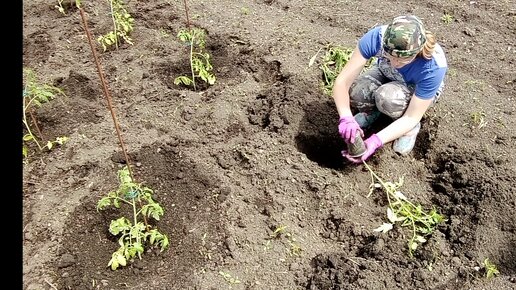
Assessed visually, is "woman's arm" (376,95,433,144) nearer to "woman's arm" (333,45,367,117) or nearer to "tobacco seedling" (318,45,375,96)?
"woman's arm" (333,45,367,117)

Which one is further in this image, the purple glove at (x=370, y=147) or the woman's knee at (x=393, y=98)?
the woman's knee at (x=393, y=98)

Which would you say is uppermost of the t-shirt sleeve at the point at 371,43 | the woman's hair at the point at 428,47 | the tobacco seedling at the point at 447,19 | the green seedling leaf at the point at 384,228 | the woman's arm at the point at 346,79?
the woman's hair at the point at 428,47

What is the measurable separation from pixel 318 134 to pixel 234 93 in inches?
26.0

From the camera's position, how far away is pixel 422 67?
2703 millimetres

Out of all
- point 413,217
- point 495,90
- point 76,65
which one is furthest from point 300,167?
point 76,65

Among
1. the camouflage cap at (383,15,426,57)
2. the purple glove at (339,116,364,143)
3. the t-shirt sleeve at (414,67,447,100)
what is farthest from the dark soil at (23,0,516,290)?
the camouflage cap at (383,15,426,57)

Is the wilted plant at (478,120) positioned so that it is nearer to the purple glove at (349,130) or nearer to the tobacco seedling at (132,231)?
the purple glove at (349,130)

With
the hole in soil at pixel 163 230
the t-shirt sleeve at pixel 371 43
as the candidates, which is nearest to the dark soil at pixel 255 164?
the hole in soil at pixel 163 230

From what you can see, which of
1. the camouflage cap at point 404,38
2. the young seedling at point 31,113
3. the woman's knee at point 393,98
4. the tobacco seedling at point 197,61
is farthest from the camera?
the tobacco seedling at point 197,61

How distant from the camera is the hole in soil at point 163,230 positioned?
90.9 inches

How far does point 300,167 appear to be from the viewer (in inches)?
110

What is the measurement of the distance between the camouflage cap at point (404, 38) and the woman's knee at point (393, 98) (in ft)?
1.54

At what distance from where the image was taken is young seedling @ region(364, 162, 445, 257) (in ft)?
8.32

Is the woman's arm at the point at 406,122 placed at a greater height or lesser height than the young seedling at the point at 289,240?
greater
